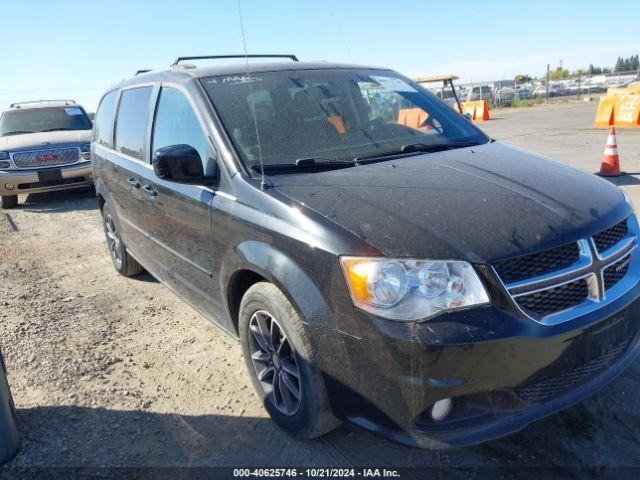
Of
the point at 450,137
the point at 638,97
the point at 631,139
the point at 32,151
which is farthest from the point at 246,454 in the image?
the point at 638,97

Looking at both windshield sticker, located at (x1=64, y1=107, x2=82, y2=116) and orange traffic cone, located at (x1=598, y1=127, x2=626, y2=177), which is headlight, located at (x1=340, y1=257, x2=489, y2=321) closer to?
orange traffic cone, located at (x1=598, y1=127, x2=626, y2=177)

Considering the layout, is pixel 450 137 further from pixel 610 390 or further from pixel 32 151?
pixel 32 151

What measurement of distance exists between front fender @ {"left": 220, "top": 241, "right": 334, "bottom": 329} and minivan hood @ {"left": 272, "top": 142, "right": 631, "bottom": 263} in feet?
0.92

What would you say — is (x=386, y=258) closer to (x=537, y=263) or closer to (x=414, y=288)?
(x=414, y=288)

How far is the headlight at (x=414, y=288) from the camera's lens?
205 centimetres

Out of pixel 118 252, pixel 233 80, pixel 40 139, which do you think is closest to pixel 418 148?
pixel 233 80

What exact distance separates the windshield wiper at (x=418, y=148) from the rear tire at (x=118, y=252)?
9.84 feet

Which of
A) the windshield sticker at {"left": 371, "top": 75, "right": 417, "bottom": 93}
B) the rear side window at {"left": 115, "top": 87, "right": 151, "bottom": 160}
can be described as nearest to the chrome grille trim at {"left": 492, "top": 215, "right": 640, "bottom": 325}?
the windshield sticker at {"left": 371, "top": 75, "right": 417, "bottom": 93}

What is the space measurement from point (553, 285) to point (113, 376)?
275cm

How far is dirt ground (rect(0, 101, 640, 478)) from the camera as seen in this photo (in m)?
2.56

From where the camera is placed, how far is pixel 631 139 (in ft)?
40.7

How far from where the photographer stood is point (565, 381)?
226 centimetres

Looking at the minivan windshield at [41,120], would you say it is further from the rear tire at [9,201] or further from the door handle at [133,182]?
the door handle at [133,182]

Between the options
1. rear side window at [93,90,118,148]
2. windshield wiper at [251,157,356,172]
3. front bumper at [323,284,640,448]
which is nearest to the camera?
front bumper at [323,284,640,448]
